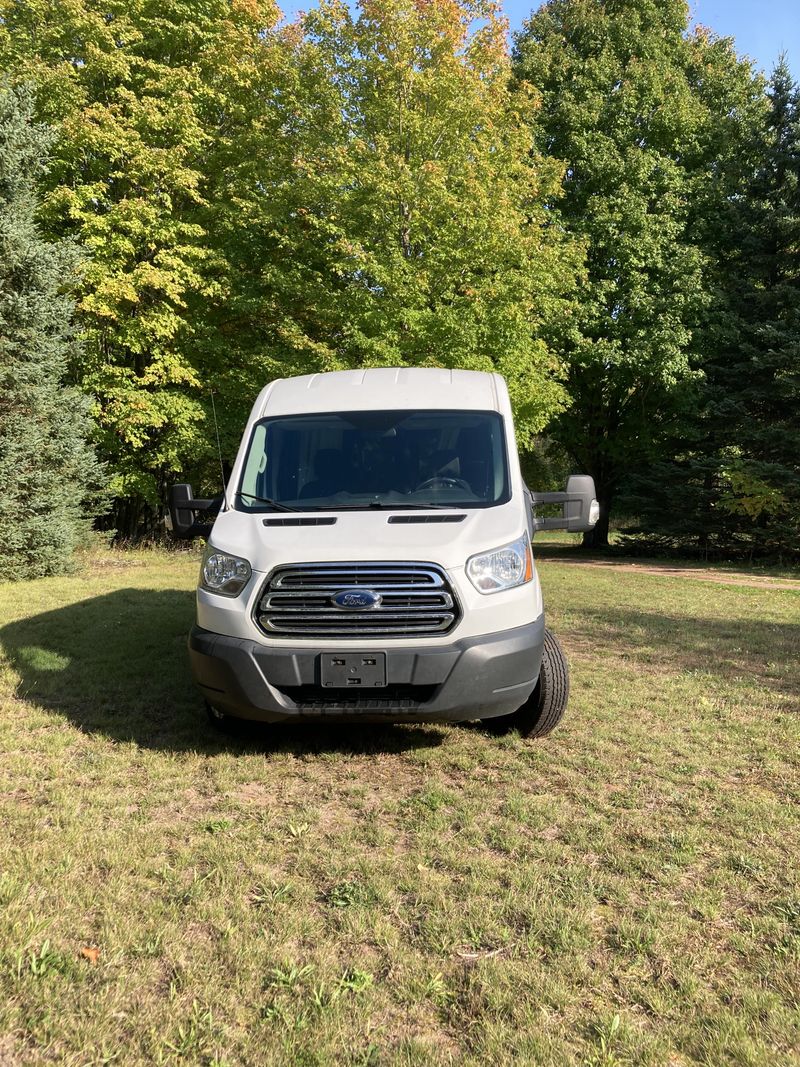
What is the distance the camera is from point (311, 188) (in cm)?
1562

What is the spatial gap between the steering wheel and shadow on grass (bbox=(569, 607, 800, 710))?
3.18m

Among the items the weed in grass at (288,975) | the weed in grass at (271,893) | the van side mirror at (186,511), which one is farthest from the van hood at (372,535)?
the weed in grass at (288,975)

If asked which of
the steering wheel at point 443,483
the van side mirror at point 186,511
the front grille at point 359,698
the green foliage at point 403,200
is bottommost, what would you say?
the front grille at point 359,698

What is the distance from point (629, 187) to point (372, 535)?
20.8 m

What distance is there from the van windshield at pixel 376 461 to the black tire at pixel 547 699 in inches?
43.6

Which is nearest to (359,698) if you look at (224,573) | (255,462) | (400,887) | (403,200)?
(224,573)

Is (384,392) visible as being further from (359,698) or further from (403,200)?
(403,200)

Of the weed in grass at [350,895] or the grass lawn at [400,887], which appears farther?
the weed in grass at [350,895]

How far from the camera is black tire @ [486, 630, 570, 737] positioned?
4.75 m

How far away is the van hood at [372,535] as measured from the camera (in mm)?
4109

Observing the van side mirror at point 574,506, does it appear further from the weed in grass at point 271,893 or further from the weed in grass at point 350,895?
the weed in grass at point 271,893

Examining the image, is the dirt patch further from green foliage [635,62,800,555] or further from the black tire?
the black tire

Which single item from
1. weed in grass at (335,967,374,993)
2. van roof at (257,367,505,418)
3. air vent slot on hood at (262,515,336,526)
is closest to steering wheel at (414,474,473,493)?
van roof at (257,367,505,418)

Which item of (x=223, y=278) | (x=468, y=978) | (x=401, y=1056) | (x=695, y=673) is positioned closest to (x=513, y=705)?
(x=468, y=978)
